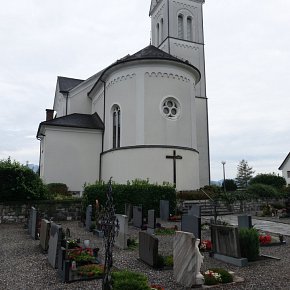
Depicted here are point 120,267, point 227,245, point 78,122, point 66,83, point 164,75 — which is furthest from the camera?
point 66,83

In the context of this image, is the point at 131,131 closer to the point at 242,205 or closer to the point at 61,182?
the point at 61,182

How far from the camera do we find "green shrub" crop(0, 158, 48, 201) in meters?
15.7

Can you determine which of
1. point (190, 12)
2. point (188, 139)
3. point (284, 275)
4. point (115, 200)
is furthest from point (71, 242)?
point (190, 12)

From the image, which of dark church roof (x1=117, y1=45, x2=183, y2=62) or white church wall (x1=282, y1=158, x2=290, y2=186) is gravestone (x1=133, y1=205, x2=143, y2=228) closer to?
dark church roof (x1=117, y1=45, x2=183, y2=62)

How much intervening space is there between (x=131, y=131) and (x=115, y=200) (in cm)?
649

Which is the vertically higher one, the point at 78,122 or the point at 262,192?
the point at 78,122

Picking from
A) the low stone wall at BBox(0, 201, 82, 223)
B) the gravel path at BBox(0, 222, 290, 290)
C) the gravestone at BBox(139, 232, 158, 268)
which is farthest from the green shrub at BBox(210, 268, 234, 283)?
the low stone wall at BBox(0, 201, 82, 223)

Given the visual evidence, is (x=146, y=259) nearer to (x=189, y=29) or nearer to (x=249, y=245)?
(x=249, y=245)

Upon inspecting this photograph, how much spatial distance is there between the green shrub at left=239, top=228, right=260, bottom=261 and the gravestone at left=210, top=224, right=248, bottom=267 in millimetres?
362

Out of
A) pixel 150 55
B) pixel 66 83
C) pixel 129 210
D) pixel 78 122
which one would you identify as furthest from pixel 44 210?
pixel 66 83

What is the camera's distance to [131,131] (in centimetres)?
2114

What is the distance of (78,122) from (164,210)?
1316cm

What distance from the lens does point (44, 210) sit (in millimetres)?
15695

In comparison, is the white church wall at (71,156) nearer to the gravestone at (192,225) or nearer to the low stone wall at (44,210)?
the low stone wall at (44,210)
